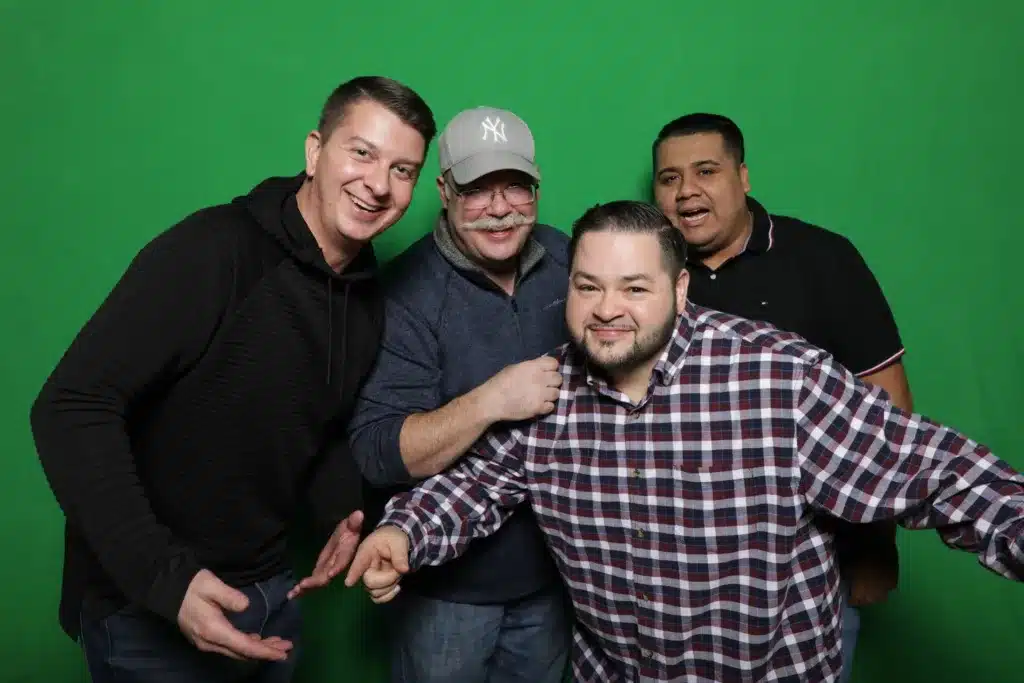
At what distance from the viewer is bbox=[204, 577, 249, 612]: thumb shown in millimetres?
1190

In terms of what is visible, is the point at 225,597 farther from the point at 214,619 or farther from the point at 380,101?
the point at 380,101

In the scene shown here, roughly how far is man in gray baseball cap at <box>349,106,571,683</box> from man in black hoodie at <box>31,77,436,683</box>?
0.11 metres

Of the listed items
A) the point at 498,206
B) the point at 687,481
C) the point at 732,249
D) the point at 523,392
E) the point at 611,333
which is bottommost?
the point at 687,481

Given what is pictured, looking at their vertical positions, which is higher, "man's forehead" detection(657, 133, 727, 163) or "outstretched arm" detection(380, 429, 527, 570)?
"man's forehead" detection(657, 133, 727, 163)

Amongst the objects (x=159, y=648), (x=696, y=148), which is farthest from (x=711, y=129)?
(x=159, y=648)

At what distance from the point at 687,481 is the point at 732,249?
636 millimetres

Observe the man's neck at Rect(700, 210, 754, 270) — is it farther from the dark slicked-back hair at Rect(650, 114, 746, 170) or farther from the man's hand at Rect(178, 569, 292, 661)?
the man's hand at Rect(178, 569, 292, 661)

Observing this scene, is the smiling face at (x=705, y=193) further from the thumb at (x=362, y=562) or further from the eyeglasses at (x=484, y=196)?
the thumb at (x=362, y=562)

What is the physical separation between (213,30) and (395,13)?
425 millimetres

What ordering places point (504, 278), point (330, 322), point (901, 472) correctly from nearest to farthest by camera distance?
point (901, 472), point (330, 322), point (504, 278)

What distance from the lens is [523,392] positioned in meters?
1.54

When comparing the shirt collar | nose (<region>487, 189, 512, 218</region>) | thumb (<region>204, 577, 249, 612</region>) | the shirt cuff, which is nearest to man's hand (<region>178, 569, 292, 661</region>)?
thumb (<region>204, 577, 249, 612</region>)

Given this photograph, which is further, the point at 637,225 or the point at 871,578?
the point at 871,578

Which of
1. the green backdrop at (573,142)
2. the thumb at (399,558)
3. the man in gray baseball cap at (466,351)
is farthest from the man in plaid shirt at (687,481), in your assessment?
the green backdrop at (573,142)
